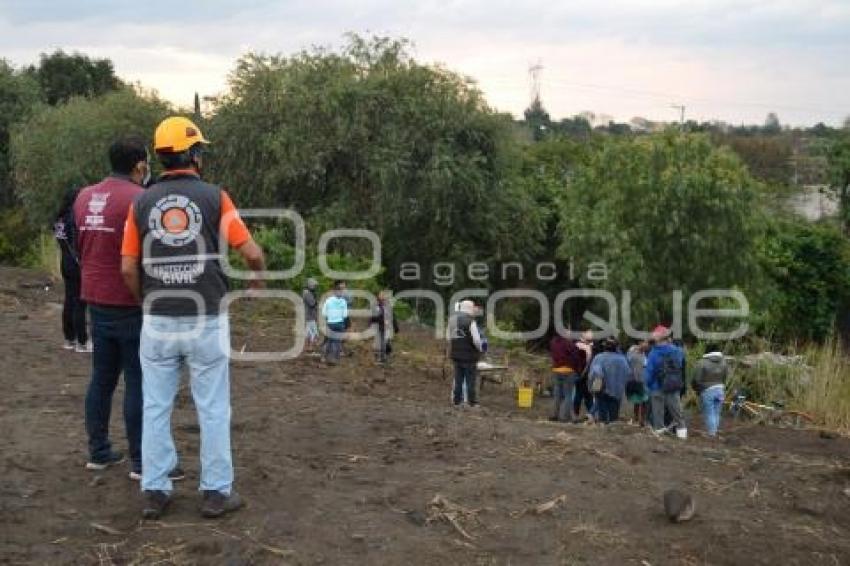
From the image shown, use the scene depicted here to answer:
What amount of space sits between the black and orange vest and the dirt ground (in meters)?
1.07

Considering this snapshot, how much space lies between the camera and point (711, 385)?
12695 millimetres

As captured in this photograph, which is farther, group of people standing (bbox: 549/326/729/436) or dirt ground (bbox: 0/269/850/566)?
group of people standing (bbox: 549/326/729/436)

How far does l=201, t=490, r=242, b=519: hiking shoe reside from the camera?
4.73 m

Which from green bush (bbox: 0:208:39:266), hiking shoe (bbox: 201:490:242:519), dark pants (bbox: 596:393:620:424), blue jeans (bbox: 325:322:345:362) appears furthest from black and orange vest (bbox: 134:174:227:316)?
green bush (bbox: 0:208:39:266)

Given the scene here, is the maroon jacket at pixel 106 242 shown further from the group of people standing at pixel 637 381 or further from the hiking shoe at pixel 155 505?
the group of people standing at pixel 637 381

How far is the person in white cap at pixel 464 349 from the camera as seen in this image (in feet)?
40.7

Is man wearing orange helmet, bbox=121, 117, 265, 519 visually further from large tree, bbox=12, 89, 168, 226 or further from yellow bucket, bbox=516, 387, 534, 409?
large tree, bbox=12, 89, 168, 226

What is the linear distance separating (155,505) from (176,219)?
1.39 metres

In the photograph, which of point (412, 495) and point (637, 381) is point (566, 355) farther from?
point (412, 495)

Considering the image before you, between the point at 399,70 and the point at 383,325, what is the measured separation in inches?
554

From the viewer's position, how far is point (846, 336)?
3175cm

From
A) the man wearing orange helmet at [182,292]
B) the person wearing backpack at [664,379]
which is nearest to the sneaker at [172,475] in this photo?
the man wearing orange helmet at [182,292]

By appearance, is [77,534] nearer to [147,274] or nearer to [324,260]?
[147,274]

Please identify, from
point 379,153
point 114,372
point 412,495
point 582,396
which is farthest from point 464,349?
point 379,153
